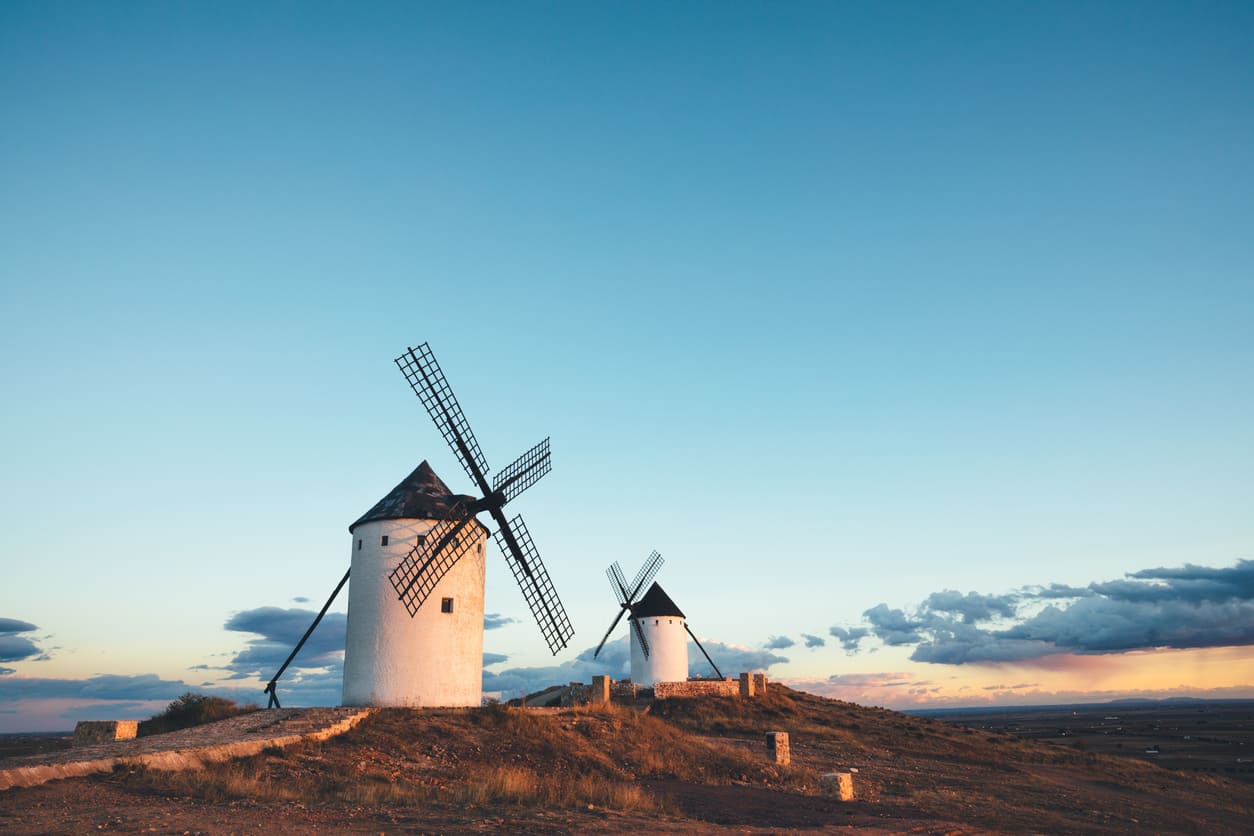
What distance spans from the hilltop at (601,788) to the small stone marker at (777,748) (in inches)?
18.3

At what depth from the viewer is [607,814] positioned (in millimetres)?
15633

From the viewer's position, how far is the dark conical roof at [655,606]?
1938 inches

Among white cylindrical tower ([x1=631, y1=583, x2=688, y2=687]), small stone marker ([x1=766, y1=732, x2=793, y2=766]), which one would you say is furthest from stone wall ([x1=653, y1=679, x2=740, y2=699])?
small stone marker ([x1=766, y1=732, x2=793, y2=766])

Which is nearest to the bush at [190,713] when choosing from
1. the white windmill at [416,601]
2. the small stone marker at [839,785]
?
the white windmill at [416,601]

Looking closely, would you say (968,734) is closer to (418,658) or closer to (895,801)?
(895,801)

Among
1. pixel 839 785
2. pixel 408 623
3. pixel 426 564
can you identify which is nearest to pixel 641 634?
pixel 408 623

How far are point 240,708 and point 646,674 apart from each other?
26.4 metres

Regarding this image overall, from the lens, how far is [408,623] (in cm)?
2520

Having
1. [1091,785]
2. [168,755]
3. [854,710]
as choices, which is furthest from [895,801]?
[854,710]

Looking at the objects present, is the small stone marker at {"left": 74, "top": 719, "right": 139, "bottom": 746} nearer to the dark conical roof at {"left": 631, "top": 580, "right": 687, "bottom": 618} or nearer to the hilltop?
the hilltop

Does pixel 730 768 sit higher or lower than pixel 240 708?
lower

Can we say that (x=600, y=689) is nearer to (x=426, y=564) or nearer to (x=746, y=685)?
(x=746, y=685)

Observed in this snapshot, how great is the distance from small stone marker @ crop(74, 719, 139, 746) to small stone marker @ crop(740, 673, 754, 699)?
98.0ft

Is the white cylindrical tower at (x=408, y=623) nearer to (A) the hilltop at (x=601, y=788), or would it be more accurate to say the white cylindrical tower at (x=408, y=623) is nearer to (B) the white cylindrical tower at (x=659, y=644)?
(A) the hilltop at (x=601, y=788)
